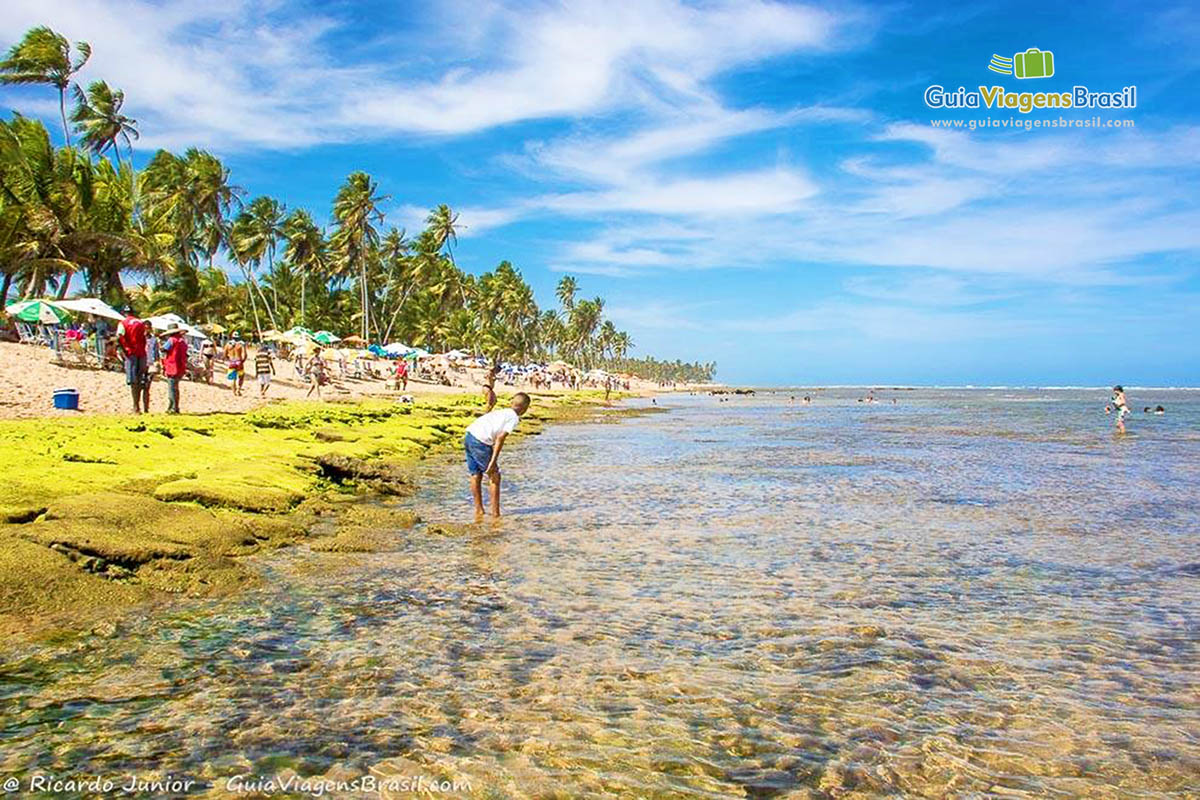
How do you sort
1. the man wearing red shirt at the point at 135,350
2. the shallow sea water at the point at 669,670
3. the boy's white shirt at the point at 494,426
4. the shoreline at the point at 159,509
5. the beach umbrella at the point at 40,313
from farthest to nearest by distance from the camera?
the beach umbrella at the point at 40,313
the man wearing red shirt at the point at 135,350
the boy's white shirt at the point at 494,426
the shoreline at the point at 159,509
the shallow sea water at the point at 669,670

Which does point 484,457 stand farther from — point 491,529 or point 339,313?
point 339,313

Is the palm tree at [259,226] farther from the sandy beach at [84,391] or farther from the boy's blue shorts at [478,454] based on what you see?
the boy's blue shorts at [478,454]

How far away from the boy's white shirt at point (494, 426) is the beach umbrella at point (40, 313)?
104ft

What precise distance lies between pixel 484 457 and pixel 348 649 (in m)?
6.25

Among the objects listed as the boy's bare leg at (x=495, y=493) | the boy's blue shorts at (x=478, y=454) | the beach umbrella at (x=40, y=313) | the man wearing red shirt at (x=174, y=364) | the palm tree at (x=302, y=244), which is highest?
the palm tree at (x=302, y=244)

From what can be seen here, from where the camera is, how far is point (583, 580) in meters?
8.33

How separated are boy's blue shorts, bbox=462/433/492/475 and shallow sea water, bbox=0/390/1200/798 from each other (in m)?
1.07

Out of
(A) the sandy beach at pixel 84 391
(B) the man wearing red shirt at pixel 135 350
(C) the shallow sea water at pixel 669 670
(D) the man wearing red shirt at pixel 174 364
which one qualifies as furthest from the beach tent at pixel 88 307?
(C) the shallow sea water at pixel 669 670

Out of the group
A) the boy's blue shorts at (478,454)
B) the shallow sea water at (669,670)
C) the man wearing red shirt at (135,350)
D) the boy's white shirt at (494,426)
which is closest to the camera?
the shallow sea water at (669,670)

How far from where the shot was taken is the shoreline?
657cm

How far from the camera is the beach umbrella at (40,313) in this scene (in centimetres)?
3494

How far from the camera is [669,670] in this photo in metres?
5.68

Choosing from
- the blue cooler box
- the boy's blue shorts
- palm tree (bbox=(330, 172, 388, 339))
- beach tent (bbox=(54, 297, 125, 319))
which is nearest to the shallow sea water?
the boy's blue shorts

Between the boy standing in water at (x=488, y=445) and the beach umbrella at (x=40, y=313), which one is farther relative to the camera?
the beach umbrella at (x=40, y=313)
